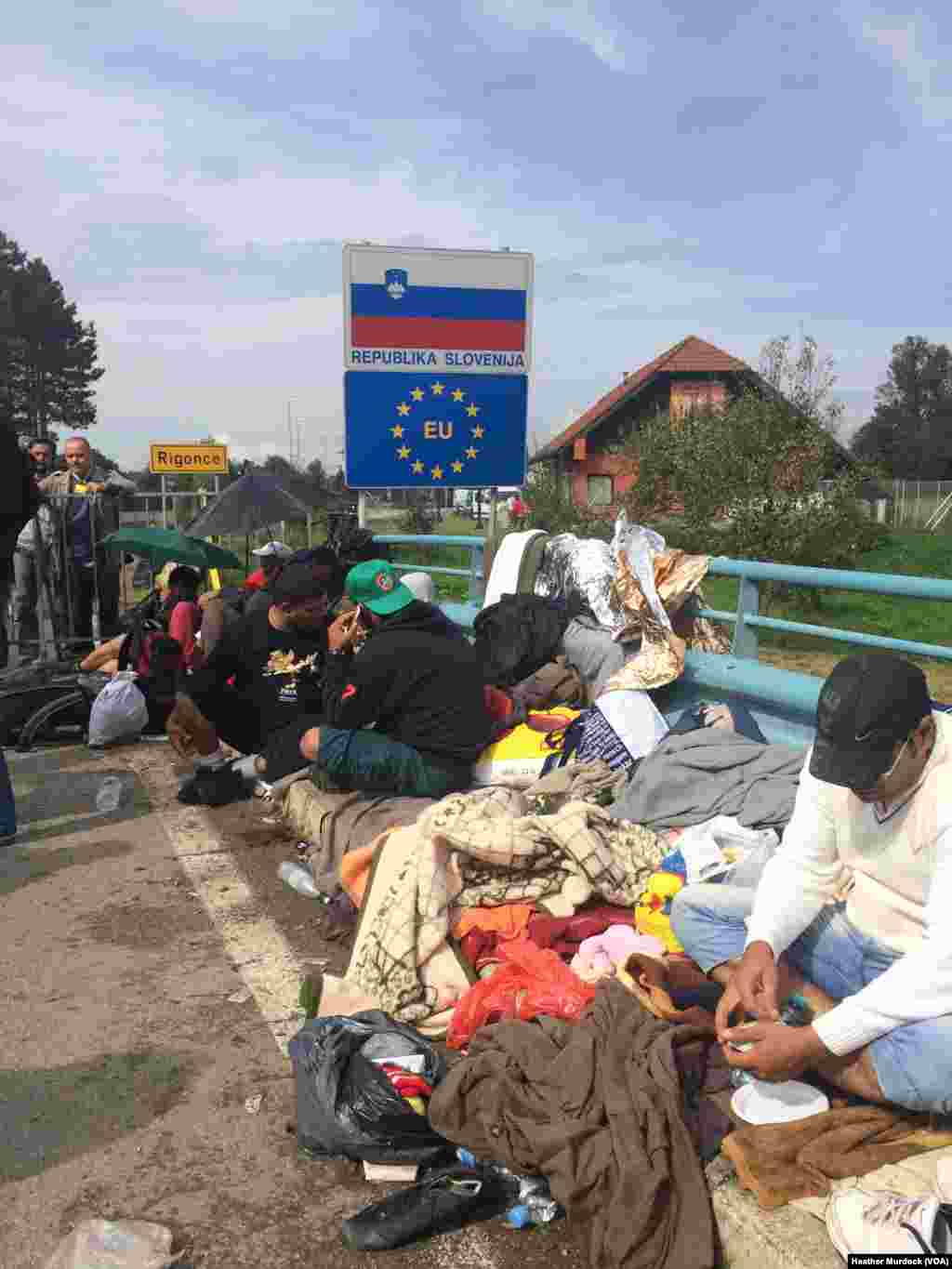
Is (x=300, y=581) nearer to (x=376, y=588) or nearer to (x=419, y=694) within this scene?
(x=376, y=588)

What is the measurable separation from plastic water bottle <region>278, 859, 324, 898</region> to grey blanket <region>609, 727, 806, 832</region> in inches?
54.5

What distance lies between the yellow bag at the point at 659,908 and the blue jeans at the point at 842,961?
47 cm

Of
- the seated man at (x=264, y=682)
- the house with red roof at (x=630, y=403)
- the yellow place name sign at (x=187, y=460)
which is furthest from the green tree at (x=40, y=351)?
the seated man at (x=264, y=682)

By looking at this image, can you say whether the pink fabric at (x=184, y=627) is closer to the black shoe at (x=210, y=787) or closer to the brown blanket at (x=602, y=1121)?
the black shoe at (x=210, y=787)

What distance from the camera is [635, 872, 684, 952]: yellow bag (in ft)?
12.9

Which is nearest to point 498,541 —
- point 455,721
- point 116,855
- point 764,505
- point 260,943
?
point 455,721

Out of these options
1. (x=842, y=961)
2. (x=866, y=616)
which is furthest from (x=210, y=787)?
(x=866, y=616)

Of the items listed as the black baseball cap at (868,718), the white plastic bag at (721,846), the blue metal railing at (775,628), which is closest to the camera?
the black baseball cap at (868,718)

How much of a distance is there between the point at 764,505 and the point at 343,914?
41.2 feet

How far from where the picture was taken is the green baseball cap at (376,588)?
17.6 feet

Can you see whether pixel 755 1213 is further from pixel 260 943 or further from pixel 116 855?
pixel 116 855

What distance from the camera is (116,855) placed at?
5.62 meters

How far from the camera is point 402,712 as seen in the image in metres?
5.28

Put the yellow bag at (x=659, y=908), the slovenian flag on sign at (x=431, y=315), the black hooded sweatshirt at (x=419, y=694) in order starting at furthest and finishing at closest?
1. the slovenian flag on sign at (x=431, y=315)
2. the black hooded sweatshirt at (x=419, y=694)
3. the yellow bag at (x=659, y=908)
